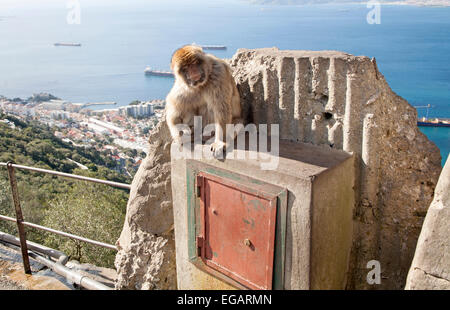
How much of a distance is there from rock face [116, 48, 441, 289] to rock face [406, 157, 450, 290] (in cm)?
69

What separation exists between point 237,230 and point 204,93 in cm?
113

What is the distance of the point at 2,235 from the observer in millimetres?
4301

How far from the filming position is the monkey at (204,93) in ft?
9.37

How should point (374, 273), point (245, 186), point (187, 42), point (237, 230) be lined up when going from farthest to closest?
point (187, 42), point (374, 273), point (237, 230), point (245, 186)

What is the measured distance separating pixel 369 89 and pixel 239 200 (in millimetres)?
1099

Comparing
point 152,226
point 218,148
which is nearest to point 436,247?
point 218,148

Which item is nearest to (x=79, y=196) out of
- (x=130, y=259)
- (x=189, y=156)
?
(x=130, y=259)

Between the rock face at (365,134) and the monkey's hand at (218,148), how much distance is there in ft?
1.47

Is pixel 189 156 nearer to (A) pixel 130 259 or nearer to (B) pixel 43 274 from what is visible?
(A) pixel 130 259

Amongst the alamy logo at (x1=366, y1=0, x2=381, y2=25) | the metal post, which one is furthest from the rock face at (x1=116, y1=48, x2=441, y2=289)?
the metal post

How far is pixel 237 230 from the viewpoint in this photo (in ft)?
8.36

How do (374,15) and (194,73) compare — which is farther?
(374,15)

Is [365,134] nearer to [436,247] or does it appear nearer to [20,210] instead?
[436,247]
